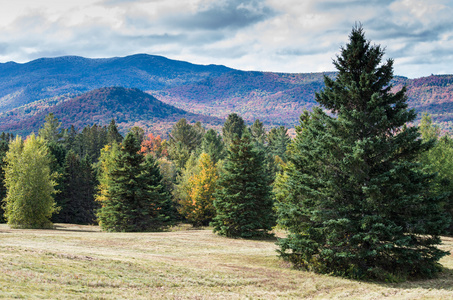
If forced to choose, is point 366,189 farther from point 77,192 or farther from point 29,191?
point 77,192

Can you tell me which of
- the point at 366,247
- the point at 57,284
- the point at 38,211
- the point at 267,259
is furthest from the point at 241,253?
the point at 38,211

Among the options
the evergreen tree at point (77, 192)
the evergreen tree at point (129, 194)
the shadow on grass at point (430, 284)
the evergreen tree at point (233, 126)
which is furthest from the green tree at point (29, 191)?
the evergreen tree at point (233, 126)

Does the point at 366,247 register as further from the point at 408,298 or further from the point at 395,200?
the point at 408,298

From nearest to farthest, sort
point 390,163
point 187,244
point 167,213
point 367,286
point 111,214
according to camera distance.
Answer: point 367,286 → point 390,163 → point 187,244 → point 111,214 → point 167,213

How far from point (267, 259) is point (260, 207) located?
12705 mm

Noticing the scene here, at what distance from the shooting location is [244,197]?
34250 millimetres

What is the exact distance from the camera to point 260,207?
3538 centimetres

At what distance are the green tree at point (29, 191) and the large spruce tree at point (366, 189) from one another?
31149mm

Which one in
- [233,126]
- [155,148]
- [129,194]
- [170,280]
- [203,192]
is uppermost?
[233,126]

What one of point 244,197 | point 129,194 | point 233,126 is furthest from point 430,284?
point 233,126

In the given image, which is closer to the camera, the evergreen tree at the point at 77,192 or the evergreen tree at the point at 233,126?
the evergreen tree at the point at 77,192

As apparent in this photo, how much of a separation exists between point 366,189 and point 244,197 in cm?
1786

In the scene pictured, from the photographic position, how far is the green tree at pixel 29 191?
39438 mm

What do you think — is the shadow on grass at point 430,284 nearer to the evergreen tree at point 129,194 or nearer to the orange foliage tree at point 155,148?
the evergreen tree at point 129,194
